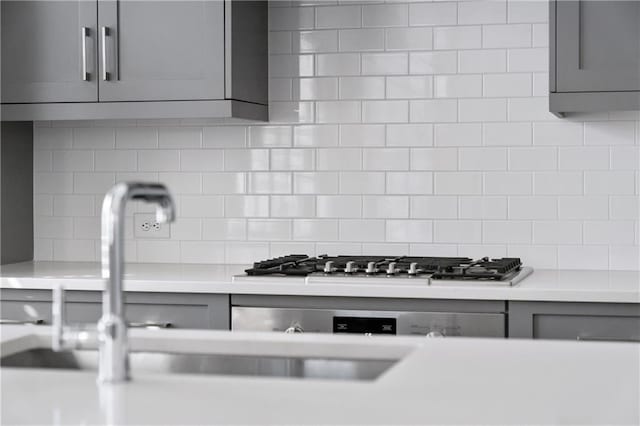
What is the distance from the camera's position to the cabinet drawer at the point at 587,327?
3.04 meters

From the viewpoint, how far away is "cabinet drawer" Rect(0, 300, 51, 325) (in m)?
3.50

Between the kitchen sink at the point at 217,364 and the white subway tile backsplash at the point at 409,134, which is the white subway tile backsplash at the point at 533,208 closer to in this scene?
the white subway tile backsplash at the point at 409,134

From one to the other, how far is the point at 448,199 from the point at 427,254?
229mm

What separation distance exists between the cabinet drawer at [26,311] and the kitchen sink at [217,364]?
1.50 metres

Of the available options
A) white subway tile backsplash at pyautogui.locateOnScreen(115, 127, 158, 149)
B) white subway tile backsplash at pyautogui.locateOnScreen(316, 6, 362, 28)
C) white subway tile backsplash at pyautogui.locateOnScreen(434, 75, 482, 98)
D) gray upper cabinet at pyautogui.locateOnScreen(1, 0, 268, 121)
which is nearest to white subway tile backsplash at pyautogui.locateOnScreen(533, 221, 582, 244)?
white subway tile backsplash at pyautogui.locateOnScreen(434, 75, 482, 98)

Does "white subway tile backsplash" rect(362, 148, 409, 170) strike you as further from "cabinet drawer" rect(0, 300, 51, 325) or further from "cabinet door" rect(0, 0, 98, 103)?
"cabinet drawer" rect(0, 300, 51, 325)

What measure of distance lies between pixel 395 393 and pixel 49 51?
2751 mm

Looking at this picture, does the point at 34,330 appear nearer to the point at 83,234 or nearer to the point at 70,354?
the point at 70,354

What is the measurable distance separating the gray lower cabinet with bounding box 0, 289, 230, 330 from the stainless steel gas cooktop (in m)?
0.17

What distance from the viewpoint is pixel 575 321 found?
121 inches

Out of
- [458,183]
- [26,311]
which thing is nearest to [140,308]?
[26,311]

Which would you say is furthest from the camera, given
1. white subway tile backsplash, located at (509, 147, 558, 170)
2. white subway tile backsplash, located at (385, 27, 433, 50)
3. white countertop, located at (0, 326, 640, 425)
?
white subway tile backsplash, located at (385, 27, 433, 50)

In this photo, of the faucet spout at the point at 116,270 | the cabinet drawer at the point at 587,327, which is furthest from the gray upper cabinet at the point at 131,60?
the faucet spout at the point at 116,270

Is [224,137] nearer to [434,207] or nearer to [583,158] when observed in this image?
[434,207]
